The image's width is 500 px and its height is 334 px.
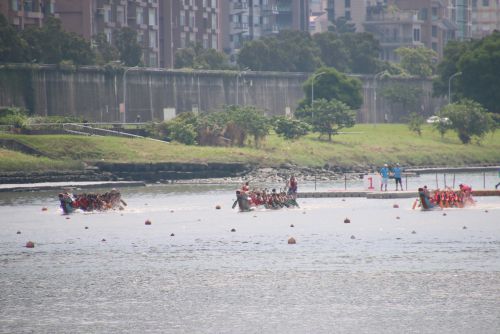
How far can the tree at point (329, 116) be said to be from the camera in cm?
15738

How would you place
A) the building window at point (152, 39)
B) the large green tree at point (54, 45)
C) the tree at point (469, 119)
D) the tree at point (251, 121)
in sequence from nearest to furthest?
1. the tree at point (251, 121)
2. the large green tree at point (54, 45)
3. the tree at point (469, 119)
4. the building window at point (152, 39)

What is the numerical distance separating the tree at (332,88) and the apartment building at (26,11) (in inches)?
1291

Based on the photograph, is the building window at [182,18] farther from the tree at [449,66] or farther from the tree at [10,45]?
the tree at [10,45]

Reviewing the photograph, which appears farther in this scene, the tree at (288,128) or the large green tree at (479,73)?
the large green tree at (479,73)

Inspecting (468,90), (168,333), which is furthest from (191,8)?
(168,333)

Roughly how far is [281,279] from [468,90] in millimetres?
123225

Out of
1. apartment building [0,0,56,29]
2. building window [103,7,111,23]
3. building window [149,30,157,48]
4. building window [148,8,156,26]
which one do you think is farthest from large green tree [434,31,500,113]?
apartment building [0,0,56,29]

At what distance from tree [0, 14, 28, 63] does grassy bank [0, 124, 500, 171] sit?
1506cm

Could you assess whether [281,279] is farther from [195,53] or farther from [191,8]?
[191,8]

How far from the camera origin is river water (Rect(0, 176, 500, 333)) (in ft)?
156

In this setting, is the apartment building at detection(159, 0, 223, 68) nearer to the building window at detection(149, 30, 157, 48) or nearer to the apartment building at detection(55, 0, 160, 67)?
the apartment building at detection(55, 0, 160, 67)

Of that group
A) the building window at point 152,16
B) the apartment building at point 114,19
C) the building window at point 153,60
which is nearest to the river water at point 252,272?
the apartment building at point 114,19

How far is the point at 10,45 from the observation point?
461ft

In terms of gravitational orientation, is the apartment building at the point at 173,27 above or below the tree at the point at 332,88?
above
